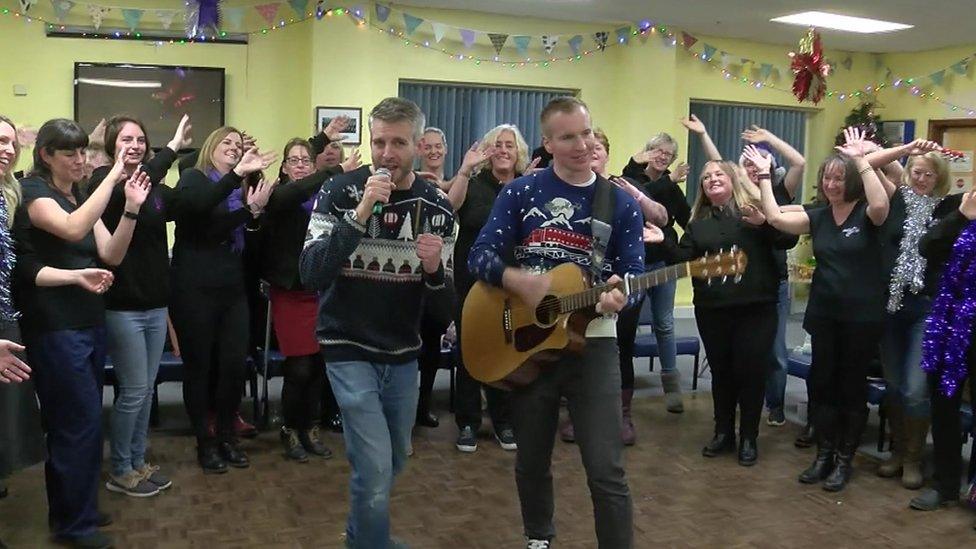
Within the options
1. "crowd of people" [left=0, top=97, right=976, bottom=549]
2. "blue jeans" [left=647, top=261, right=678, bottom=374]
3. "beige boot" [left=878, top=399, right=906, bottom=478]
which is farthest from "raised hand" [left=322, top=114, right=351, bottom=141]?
"beige boot" [left=878, top=399, right=906, bottom=478]

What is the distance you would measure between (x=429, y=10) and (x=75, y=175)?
551 cm

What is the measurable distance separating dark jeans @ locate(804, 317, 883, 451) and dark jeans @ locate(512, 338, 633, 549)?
5.46 feet

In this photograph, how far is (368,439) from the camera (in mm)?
2703

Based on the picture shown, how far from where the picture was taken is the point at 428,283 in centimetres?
280

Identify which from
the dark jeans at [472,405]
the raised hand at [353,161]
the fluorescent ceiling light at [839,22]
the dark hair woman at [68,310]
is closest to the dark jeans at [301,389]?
the dark jeans at [472,405]

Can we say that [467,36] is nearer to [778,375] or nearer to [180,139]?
[778,375]

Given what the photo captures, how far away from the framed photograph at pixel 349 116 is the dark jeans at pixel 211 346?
12.5 feet

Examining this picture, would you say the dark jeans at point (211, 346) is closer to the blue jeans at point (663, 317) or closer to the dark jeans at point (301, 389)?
the dark jeans at point (301, 389)

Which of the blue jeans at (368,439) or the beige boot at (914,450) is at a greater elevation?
the blue jeans at (368,439)

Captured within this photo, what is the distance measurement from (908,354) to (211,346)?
10.3ft

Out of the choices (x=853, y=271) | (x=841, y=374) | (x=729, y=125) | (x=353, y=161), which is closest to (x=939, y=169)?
(x=853, y=271)

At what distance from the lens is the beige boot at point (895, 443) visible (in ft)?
14.3

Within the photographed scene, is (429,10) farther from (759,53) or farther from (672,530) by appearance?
(672,530)

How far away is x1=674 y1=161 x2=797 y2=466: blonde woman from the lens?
441 centimetres
